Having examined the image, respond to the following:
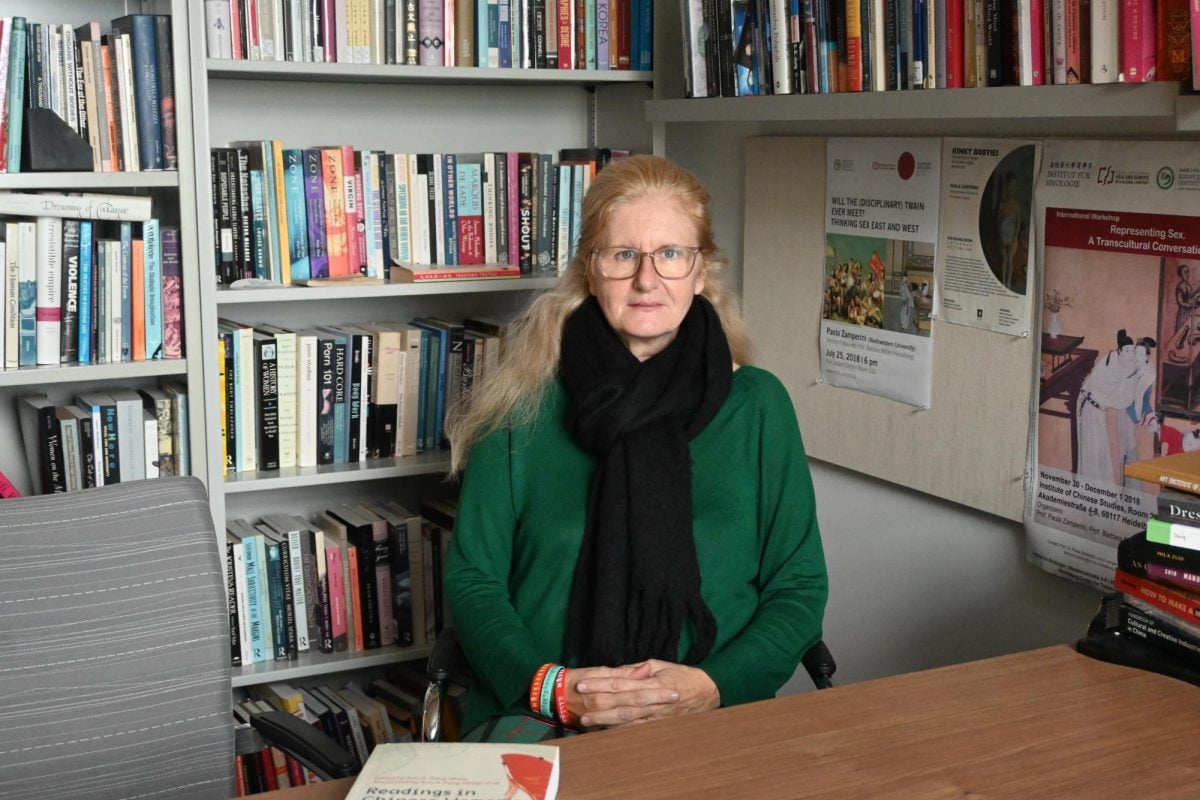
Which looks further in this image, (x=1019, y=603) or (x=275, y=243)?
(x=275, y=243)

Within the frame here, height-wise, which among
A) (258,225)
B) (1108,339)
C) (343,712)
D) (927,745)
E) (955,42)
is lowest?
(343,712)

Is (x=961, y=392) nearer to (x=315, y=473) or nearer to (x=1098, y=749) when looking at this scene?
(x=1098, y=749)

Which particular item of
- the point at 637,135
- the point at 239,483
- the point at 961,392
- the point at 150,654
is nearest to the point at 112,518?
the point at 150,654

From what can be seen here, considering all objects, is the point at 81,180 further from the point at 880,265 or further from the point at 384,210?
the point at 880,265

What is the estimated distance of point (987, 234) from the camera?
209cm

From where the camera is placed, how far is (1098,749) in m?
1.31

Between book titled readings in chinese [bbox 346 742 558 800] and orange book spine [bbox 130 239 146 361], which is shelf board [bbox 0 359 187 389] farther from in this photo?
book titled readings in chinese [bbox 346 742 558 800]

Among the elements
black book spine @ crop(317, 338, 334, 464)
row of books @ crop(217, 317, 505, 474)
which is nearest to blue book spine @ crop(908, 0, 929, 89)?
row of books @ crop(217, 317, 505, 474)

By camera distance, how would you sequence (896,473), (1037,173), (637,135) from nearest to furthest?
(1037,173) < (896,473) < (637,135)

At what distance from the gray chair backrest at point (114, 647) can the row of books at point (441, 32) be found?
104 centimetres

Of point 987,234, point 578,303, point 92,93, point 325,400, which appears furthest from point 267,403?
point 987,234

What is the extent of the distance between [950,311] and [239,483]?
1357mm

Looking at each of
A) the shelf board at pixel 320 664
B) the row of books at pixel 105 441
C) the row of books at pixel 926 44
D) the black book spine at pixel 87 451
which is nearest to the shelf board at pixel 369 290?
the row of books at pixel 105 441

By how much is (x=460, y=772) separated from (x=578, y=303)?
1032 mm
